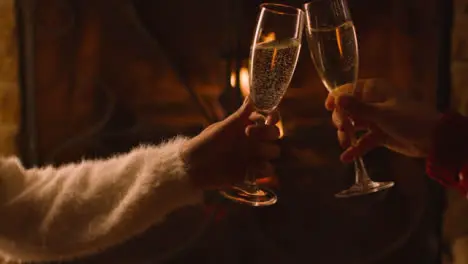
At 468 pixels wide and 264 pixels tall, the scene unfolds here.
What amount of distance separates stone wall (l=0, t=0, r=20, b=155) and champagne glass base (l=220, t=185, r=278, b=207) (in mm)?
980

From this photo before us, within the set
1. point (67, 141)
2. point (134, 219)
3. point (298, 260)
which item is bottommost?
point (298, 260)

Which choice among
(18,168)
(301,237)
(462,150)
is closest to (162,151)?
(18,168)

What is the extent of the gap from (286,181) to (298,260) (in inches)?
9.3

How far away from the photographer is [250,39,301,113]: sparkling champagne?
33.7 inches

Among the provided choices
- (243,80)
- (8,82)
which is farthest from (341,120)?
(8,82)

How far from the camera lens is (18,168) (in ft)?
3.55

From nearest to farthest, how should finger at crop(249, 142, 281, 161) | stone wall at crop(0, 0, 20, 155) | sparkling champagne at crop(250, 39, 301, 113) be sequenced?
1. sparkling champagne at crop(250, 39, 301, 113)
2. finger at crop(249, 142, 281, 161)
3. stone wall at crop(0, 0, 20, 155)

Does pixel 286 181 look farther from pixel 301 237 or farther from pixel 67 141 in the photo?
pixel 67 141

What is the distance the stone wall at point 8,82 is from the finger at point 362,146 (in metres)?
1.11

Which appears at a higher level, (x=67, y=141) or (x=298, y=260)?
(x=67, y=141)

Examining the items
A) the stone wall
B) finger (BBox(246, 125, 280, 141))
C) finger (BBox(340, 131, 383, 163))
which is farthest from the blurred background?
finger (BBox(246, 125, 280, 141))

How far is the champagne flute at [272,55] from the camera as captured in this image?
2.82 ft

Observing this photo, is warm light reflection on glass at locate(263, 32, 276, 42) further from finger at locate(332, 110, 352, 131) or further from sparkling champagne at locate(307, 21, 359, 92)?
finger at locate(332, 110, 352, 131)

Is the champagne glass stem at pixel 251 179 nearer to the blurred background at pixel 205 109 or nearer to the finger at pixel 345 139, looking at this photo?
the finger at pixel 345 139
